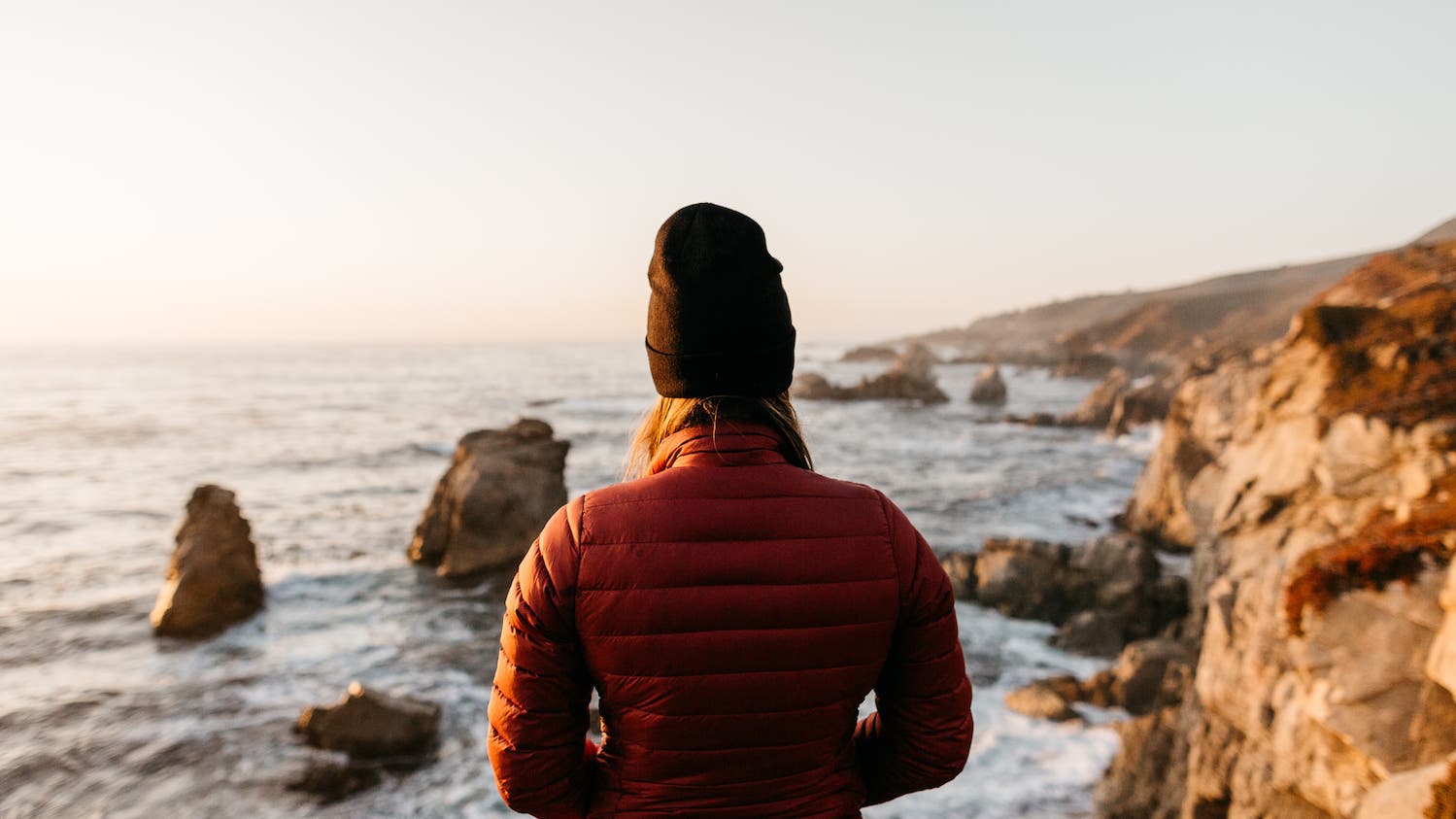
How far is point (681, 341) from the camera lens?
187cm

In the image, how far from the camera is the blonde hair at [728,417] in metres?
1.90

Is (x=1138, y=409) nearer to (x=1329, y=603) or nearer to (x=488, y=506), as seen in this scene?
(x=488, y=506)

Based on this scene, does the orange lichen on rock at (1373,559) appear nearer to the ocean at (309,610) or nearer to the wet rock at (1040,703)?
the ocean at (309,610)

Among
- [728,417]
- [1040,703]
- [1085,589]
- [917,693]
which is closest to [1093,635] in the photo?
[1085,589]

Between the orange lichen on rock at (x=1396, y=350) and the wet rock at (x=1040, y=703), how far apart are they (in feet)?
17.4

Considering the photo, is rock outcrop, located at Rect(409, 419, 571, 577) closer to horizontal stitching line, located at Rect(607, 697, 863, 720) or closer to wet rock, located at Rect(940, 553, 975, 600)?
wet rock, located at Rect(940, 553, 975, 600)

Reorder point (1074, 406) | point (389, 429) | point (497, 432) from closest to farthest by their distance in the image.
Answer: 1. point (497, 432)
2. point (389, 429)
3. point (1074, 406)

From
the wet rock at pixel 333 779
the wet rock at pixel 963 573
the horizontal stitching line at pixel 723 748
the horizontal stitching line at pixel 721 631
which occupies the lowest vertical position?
the wet rock at pixel 333 779

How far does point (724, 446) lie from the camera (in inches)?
71.1

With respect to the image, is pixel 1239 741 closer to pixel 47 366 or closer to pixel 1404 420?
pixel 1404 420

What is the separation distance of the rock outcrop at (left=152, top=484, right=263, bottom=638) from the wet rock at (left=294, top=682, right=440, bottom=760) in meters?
5.81

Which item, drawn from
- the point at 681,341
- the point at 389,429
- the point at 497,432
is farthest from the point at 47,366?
the point at 681,341

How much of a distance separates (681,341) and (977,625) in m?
13.7

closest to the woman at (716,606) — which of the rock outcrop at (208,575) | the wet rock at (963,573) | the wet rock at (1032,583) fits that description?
the wet rock at (1032,583)
